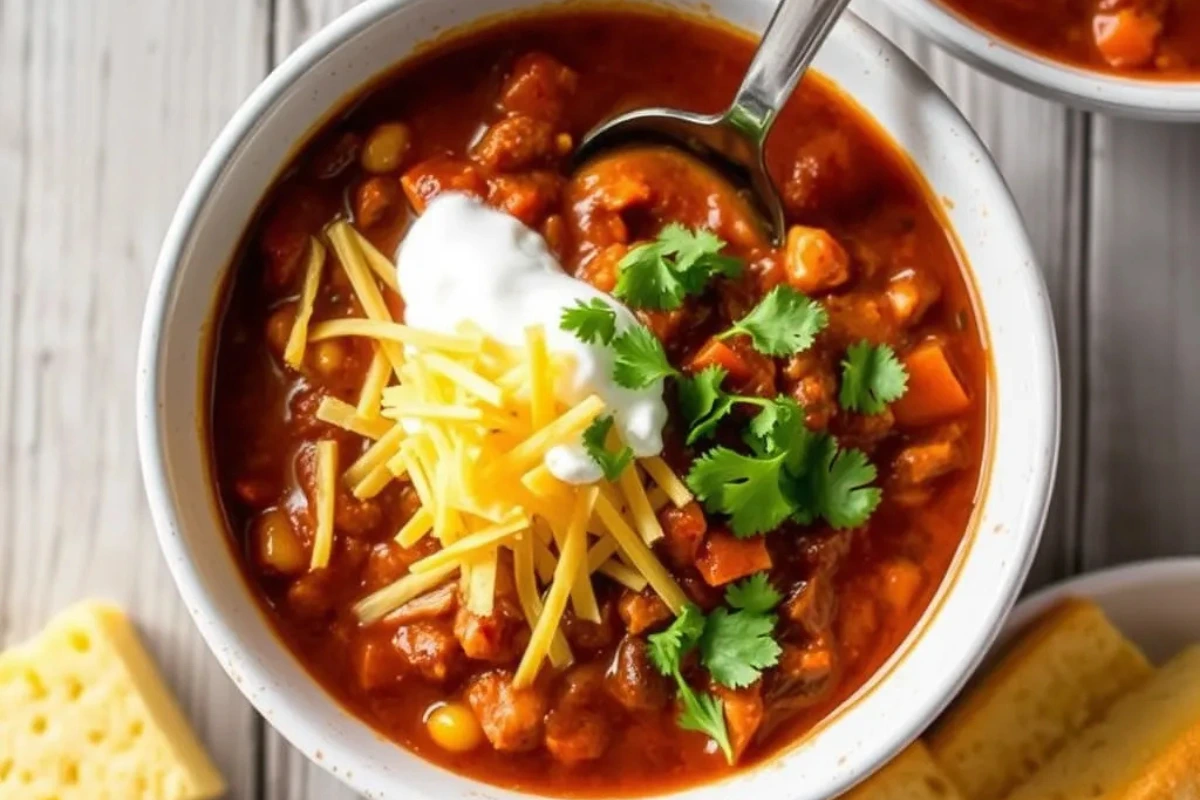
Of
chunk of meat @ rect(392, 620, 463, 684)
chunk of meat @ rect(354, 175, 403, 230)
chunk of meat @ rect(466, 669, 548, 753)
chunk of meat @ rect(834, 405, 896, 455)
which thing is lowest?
chunk of meat @ rect(466, 669, 548, 753)

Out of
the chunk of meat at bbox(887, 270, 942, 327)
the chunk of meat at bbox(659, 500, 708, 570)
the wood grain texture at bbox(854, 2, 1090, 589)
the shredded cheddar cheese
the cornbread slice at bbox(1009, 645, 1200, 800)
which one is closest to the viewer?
the shredded cheddar cheese

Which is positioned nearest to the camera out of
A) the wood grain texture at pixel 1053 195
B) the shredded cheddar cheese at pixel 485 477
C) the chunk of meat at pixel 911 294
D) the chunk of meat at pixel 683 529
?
the shredded cheddar cheese at pixel 485 477

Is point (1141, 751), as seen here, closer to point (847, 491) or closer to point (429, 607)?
point (847, 491)

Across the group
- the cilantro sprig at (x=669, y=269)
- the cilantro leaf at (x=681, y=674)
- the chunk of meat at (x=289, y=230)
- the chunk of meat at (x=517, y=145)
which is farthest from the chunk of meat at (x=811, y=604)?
the chunk of meat at (x=289, y=230)

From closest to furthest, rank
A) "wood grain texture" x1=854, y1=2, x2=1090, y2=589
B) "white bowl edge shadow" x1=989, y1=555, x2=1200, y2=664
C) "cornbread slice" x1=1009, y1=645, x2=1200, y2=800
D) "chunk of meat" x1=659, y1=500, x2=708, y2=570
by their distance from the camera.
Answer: "chunk of meat" x1=659, y1=500, x2=708, y2=570 → "cornbread slice" x1=1009, y1=645, x2=1200, y2=800 → "white bowl edge shadow" x1=989, y1=555, x2=1200, y2=664 → "wood grain texture" x1=854, y1=2, x2=1090, y2=589

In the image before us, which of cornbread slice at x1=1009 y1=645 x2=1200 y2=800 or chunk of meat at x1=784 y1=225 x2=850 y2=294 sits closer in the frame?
chunk of meat at x1=784 y1=225 x2=850 y2=294

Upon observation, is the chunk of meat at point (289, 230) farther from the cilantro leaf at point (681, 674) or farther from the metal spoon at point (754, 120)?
the cilantro leaf at point (681, 674)

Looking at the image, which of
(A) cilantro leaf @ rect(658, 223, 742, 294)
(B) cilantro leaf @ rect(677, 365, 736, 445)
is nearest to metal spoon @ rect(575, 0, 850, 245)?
(A) cilantro leaf @ rect(658, 223, 742, 294)

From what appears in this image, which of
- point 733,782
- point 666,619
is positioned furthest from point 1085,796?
point 666,619

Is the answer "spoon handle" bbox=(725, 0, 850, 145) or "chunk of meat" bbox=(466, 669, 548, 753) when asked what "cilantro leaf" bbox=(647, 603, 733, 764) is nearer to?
"chunk of meat" bbox=(466, 669, 548, 753)
